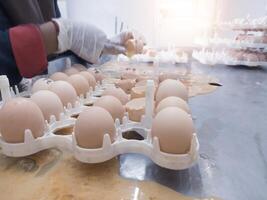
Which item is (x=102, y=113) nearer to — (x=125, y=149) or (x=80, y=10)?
(x=125, y=149)

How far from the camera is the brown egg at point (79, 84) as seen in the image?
73cm

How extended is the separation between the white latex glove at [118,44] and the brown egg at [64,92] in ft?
1.83

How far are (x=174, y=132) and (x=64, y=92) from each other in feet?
1.16

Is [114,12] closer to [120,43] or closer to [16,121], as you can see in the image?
[120,43]

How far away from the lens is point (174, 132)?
381 millimetres

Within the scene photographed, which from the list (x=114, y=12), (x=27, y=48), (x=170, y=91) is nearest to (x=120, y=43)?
(x=27, y=48)

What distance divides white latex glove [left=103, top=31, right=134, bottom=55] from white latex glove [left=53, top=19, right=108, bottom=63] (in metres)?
0.03

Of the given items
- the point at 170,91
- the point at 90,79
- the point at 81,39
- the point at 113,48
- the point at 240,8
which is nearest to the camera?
the point at 170,91

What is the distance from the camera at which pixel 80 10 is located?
7.61ft

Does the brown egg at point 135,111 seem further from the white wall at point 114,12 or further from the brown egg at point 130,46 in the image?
the white wall at point 114,12

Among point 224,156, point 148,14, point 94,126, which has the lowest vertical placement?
point 224,156

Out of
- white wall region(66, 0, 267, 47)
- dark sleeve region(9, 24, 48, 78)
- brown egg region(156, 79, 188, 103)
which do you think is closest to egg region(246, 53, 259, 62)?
white wall region(66, 0, 267, 47)

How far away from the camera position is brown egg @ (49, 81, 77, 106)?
0.61 m

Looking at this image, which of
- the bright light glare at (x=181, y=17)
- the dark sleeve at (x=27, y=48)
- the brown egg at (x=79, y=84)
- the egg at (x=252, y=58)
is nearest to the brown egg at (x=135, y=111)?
the brown egg at (x=79, y=84)
